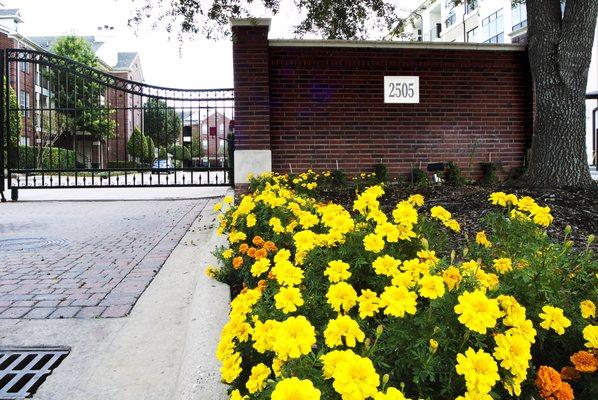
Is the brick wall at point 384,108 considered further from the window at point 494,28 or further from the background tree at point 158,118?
the window at point 494,28

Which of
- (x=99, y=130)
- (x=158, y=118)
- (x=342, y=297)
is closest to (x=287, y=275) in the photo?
(x=342, y=297)

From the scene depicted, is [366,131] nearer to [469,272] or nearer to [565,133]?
[565,133]

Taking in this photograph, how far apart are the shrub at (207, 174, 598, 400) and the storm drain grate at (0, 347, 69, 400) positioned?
54.6 inches

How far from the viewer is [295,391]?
1.11 meters

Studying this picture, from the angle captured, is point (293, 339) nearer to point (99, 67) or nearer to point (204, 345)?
point (204, 345)

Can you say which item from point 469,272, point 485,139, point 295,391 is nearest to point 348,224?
point 469,272

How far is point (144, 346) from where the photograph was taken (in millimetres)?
3193

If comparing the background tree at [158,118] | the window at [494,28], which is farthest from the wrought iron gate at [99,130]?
the window at [494,28]

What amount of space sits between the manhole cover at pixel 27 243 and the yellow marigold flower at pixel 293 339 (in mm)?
5515

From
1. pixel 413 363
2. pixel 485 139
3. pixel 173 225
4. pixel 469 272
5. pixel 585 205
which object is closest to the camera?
pixel 413 363

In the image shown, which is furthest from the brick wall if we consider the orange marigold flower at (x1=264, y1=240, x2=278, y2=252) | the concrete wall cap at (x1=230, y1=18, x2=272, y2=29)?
the orange marigold flower at (x1=264, y1=240, x2=278, y2=252)

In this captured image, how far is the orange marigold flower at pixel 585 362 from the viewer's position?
1.50m

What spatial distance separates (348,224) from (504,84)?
26.3 feet

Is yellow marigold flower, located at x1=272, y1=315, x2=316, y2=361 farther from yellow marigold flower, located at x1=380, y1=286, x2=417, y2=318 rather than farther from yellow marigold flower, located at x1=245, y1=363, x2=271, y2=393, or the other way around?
yellow marigold flower, located at x1=380, y1=286, x2=417, y2=318
